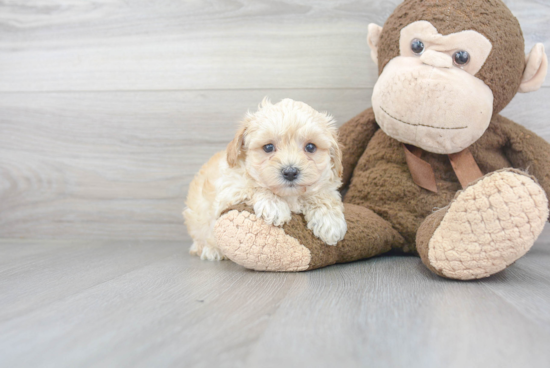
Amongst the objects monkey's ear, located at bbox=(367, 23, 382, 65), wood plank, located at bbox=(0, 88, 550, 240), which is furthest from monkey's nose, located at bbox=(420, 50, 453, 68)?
wood plank, located at bbox=(0, 88, 550, 240)

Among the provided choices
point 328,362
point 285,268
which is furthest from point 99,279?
point 328,362

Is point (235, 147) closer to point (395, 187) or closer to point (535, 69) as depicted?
point (395, 187)

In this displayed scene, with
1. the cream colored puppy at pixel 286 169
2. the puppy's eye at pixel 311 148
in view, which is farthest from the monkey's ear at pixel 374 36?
the puppy's eye at pixel 311 148

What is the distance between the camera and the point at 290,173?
118 centimetres

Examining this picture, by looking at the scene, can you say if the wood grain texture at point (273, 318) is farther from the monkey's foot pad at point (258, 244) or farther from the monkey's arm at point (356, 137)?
the monkey's arm at point (356, 137)

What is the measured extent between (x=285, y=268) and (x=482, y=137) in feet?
2.73

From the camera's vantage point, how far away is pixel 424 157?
149 centimetres

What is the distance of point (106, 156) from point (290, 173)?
3.66 feet

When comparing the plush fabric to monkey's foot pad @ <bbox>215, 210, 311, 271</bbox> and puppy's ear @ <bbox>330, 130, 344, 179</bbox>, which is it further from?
monkey's foot pad @ <bbox>215, 210, 311, 271</bbox>

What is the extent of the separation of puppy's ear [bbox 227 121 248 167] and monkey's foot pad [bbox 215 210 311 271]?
16cm

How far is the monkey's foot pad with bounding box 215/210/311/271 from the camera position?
1.18m

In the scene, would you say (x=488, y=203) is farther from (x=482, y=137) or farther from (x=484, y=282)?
(x=482, y=137)

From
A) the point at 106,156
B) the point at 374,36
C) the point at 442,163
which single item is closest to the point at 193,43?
the point at 106,156

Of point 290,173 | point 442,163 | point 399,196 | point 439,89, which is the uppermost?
point 439,89
